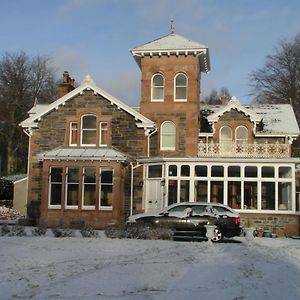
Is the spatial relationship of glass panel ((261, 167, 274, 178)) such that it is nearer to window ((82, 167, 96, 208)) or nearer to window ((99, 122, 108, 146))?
window ((99, 122, 108, 146))

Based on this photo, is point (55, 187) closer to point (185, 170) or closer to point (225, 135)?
point (185, 170)

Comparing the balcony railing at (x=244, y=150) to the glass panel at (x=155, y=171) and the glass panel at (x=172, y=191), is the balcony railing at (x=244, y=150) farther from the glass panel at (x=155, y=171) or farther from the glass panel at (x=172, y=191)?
the glass panel at (x=155, y=171)

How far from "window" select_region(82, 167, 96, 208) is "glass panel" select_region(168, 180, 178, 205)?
3.86 meters

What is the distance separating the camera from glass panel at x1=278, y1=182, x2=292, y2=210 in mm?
25047

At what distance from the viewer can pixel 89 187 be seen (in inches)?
992

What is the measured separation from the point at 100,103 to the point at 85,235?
10.1 meters

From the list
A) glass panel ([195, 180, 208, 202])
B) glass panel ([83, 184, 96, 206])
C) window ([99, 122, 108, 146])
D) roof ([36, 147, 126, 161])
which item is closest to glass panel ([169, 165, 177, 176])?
glass panel ([195, 180, 208, 202])

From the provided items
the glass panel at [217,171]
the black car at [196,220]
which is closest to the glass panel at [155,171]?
the glass panel at [217,171]

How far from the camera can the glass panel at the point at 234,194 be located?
87.1 ft

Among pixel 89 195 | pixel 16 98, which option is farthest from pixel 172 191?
pixel 16 98

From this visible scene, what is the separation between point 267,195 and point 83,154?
982 centimetres

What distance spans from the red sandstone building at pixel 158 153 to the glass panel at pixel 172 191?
0.05 metres

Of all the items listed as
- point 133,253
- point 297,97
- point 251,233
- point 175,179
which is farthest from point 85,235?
point 297,97

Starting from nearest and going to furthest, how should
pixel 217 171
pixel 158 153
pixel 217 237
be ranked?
pixel 217 237
pixel 217 171
pixel 158 153
